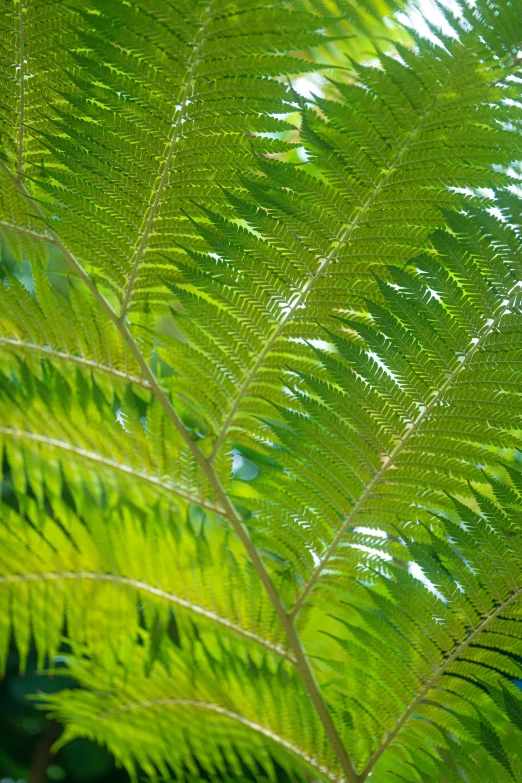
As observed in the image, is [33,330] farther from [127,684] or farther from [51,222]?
[127,684]

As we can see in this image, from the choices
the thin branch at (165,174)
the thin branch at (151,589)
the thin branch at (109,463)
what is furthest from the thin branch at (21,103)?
the thin branch at (151,589)

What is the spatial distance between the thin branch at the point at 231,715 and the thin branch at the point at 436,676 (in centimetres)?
6

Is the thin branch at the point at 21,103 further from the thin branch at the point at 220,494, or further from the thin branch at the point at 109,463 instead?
the thin branch at the point at 109,463

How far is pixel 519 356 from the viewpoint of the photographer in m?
0.59

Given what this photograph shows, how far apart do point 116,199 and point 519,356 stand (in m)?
0.43

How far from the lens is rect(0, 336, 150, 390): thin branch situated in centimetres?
79

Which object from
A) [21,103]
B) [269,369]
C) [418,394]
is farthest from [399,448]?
[21,103]

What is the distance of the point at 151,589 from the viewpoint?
2.68 ft

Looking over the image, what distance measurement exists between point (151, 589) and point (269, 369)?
0.32 m

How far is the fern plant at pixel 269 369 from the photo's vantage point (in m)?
0.58

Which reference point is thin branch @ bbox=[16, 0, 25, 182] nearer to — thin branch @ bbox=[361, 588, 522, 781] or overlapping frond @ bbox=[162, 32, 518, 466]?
overlapping frond @ bbox=[162, 32, 518, 466]

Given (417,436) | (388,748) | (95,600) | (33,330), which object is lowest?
(388,748)

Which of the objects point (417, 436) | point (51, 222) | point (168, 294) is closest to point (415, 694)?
point (417, 436)

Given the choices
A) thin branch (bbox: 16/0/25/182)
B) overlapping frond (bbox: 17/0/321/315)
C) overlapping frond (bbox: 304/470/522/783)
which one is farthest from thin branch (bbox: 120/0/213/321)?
overlapping frond (bbox: 304/470/522/783)
